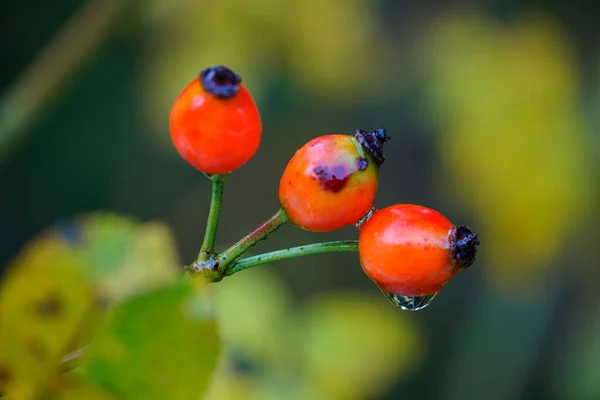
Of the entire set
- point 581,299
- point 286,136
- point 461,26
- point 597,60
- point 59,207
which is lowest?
point 581,299

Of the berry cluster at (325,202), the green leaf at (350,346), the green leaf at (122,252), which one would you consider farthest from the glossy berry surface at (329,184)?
the green leaf at (350,346)

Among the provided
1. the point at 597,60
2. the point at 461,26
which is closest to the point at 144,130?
the point at 461,26

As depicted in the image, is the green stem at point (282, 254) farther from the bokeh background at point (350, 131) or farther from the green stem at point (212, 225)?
the bokeh background at point (350, 131)

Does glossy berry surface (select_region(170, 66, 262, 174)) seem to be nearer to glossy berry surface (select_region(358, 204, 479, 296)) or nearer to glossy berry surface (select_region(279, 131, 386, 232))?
glossy berry surface (select_region(279, 131, 386, 232))

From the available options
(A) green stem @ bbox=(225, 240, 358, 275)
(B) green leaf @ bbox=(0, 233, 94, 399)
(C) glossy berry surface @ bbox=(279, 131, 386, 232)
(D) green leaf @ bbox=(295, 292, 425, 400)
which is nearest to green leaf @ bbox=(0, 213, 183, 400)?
(B) green leaf @ bbox=(0, 233, 94, 399)

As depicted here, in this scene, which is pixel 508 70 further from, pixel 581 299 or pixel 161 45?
pixel 581 299

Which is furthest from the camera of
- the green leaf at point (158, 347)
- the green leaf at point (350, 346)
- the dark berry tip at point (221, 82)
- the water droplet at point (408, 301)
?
the green leaf at point (350, 346)

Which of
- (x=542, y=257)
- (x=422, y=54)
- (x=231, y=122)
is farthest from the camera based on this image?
(x=422, y=54)

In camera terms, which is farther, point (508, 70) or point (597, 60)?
point (597, 60)
